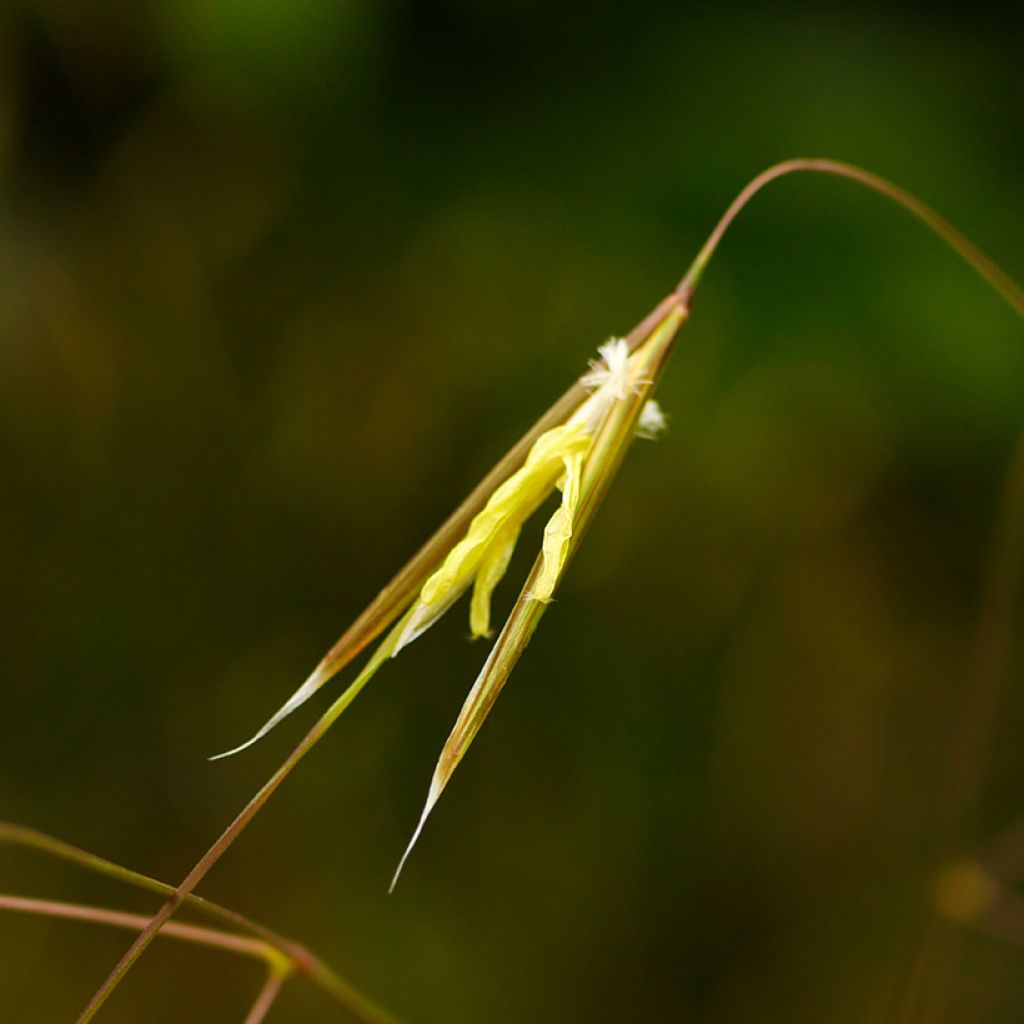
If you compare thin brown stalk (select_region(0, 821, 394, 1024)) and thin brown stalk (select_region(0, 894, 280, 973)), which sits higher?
thin brown stalk (select_region(0, 821, 394, 1024))

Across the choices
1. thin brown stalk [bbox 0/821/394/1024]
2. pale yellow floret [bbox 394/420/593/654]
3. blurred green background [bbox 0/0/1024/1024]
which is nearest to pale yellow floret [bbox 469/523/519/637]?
pale yellow floret [bbox 394/420/593/654]

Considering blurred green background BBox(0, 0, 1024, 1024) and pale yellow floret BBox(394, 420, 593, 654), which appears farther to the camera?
blurred green background BBox(0, 0, 1024, 1024)

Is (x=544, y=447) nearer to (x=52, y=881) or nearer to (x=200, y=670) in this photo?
(x=200, y=670)

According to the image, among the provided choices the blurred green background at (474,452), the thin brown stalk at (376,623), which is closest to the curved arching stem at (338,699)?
the thin brown stalk at (376,623)

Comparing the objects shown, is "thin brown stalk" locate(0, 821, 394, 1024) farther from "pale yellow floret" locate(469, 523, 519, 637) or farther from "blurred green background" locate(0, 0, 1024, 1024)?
A: "blurred green background" locate(0, 0, 1024, 1024)

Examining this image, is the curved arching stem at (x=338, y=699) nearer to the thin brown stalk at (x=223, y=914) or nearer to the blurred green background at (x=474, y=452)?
the thin brown stalk at (x=223, y=914)

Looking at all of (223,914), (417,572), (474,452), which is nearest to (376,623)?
(417,572)

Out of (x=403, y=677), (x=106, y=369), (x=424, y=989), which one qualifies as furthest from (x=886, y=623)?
(x=106, y=369)
